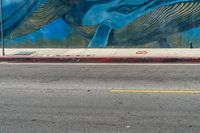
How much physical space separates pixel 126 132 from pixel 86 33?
34.2ft

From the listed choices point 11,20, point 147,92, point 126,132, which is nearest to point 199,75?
point 147,92

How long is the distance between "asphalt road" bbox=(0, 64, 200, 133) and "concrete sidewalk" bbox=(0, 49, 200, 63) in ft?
4.41

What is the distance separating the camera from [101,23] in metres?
16.0

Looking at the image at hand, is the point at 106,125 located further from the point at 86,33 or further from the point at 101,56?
the point at 86,33

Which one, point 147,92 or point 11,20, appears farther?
point 11,20

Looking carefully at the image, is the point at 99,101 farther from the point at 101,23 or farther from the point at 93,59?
the point at 101,23

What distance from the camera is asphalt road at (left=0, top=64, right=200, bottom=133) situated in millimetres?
6488

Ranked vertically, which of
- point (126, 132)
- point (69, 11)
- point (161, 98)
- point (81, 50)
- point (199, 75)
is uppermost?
point (126, 132)

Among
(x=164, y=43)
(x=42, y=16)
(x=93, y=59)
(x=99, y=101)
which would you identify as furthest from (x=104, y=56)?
(x=99, y=101)

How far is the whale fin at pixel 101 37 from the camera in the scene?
16.1 meters

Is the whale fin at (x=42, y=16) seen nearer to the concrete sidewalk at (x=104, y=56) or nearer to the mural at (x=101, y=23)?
the mural at (x=101, y=23)

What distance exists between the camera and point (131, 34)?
52.6ft

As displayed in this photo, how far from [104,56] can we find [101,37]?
2.06 m

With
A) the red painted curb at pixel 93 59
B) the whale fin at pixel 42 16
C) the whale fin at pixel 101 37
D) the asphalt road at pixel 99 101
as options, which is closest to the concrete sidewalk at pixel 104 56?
the red painted curb at pixel 93 59
